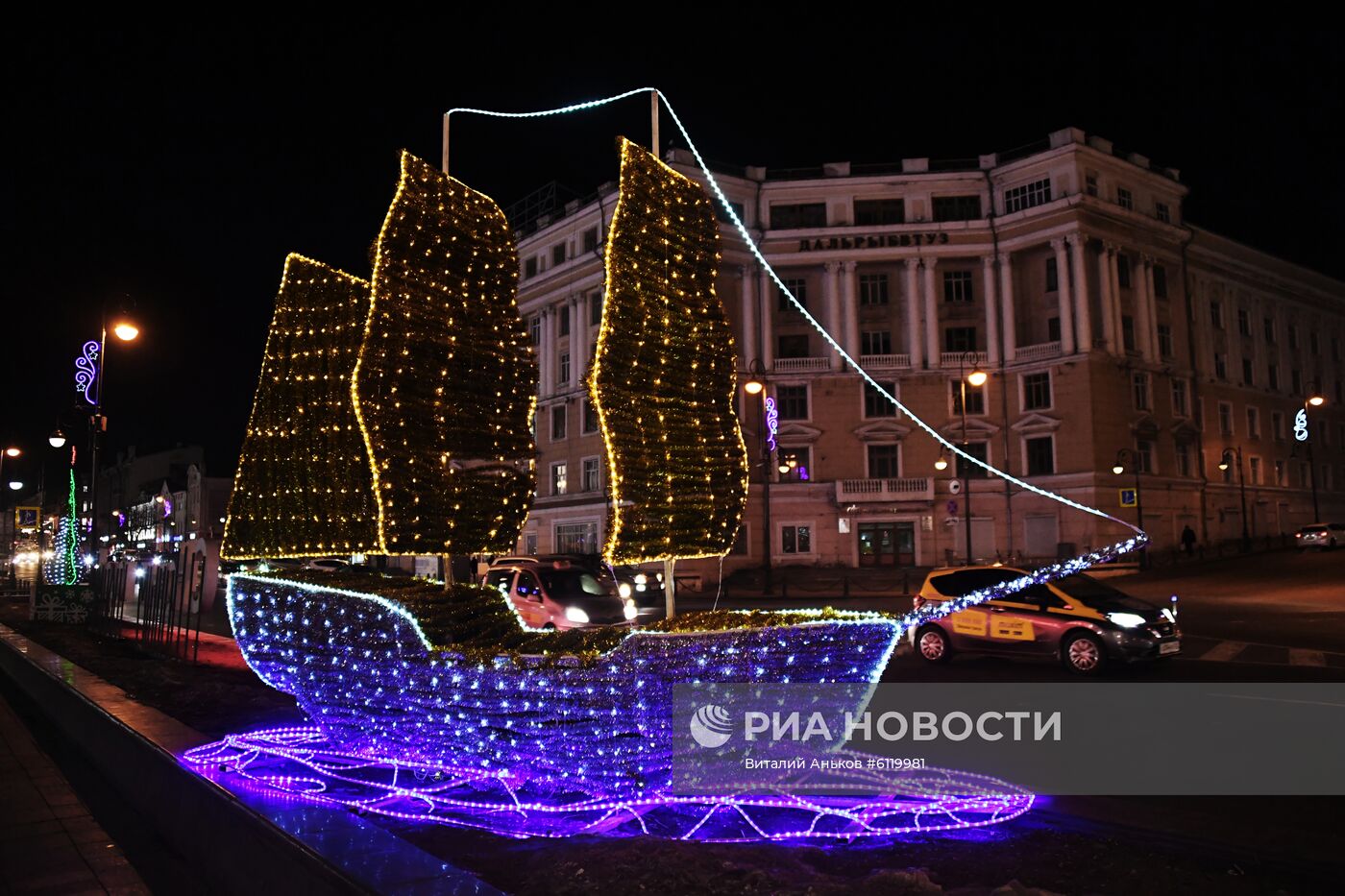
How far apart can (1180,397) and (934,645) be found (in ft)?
138

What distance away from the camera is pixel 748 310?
49.0 meters

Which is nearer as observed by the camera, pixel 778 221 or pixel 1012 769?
pixel 1012 769

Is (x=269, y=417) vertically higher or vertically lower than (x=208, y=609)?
higher

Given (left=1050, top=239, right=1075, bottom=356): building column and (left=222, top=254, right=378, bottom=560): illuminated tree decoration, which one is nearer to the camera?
(left=222, top=254, right=378, bottom=560): illuminated tree decoration

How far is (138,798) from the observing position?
682 cm

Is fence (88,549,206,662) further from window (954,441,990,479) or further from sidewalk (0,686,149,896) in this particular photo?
window (954,441,990,479)

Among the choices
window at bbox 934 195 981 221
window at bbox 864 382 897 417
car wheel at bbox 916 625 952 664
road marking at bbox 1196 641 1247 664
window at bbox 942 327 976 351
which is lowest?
road marking at bbox 1196 641 1247 664

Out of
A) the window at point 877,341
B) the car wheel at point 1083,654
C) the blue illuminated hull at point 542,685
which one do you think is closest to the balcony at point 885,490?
the window at point 877,341

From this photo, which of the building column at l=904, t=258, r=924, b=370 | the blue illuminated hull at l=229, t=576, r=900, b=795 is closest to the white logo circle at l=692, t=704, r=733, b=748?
the blue illuminated hull at l=229, t=576, r=900, b=795

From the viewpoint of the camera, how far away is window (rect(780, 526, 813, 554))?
47.2 metres

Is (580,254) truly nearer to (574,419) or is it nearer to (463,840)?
(574,419)

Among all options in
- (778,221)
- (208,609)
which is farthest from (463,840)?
(778,221)

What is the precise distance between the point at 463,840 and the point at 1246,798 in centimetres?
553

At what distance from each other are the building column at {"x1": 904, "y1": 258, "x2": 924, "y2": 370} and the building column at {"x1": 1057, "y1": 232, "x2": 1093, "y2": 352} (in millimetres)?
7273
